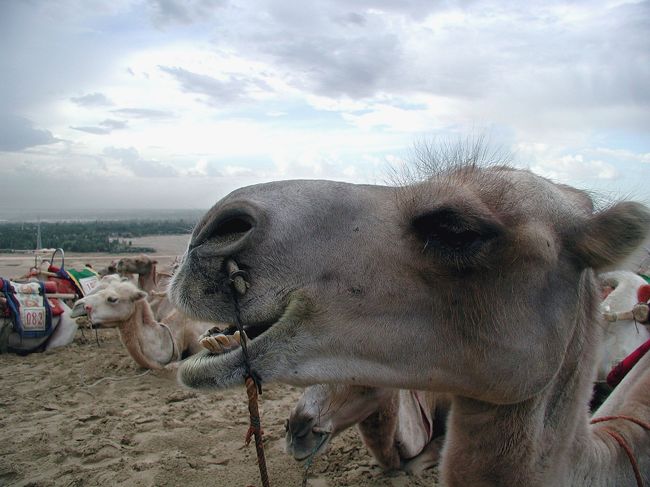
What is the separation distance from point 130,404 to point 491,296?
5.17m

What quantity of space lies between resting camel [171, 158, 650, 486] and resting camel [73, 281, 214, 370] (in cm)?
547

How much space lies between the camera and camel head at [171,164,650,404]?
1779mm

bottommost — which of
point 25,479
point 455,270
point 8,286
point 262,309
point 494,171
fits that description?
point 25,479

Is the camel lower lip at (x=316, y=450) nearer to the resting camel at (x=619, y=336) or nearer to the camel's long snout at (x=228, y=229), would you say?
the camel's long snout at (x=228, y=229)

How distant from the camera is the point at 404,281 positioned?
196cm

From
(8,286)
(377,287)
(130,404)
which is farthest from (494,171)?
(8,286)

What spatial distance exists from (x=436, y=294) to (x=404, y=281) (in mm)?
136

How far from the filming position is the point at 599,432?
2.51 meters

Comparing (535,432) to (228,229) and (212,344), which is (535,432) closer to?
(212,344)

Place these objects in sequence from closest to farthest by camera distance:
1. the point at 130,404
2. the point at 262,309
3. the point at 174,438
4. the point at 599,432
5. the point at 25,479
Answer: the point at 262,309 → the point at 599,432 → the point at 25,479 → the point at 174,438 → the point at 130,404

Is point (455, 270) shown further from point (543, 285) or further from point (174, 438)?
point (174, 438)

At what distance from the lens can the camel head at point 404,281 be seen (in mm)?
1779

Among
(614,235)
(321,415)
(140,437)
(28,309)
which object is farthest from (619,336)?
(28,309)

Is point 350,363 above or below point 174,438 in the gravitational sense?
above
